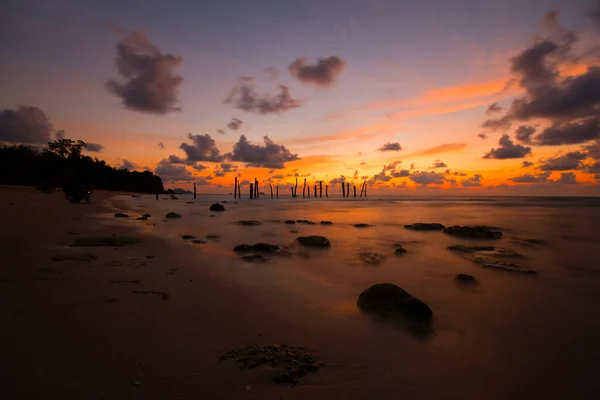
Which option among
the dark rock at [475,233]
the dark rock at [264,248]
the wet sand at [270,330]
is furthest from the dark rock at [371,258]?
the dark rock at [475,233]

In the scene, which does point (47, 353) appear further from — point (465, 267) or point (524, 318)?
point (465, 267)

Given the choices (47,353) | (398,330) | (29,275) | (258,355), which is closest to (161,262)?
(29,275)

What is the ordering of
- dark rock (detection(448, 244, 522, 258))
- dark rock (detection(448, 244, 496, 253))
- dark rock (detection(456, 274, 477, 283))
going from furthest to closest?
1. dark rock (detection(448, 244, 496, 253))
2. dark rock (detection(448, 244, 522, 258))
3. dark rock (detection(456, 274, 477, 283))

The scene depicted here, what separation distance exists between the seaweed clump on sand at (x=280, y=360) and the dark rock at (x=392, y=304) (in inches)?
89.2

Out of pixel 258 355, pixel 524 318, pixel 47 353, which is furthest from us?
pixel 524 318

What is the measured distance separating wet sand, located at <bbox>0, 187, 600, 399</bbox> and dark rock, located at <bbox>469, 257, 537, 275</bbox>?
515mm

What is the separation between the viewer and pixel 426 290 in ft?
25.0

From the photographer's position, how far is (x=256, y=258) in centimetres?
1041

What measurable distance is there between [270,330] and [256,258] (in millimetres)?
5600

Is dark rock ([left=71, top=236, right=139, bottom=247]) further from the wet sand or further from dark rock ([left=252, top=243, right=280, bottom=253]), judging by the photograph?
dark rock ([left=252, top=243, right=280, bottom=253])

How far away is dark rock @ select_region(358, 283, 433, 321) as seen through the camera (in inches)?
223

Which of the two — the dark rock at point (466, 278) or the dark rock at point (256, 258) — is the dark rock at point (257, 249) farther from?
the dark rock at point (466, 278)

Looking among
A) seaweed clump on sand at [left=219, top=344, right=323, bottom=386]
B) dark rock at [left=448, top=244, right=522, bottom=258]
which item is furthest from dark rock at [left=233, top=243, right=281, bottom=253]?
dark rock at [left=448, top=244, right=522, bottom=258]

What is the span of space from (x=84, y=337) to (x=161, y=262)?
517 centimetres
